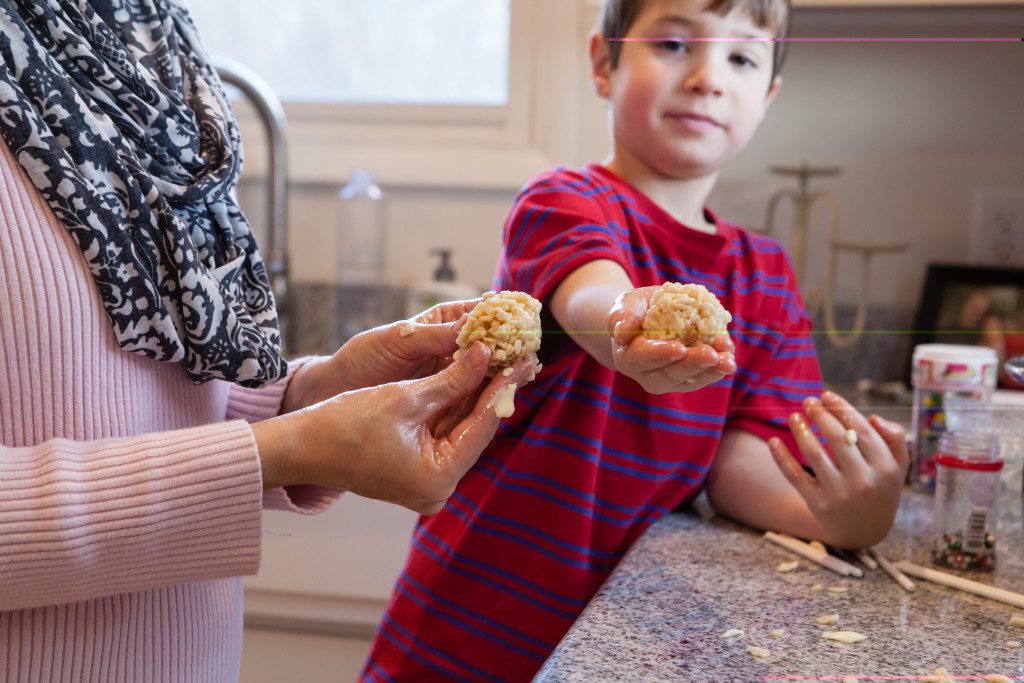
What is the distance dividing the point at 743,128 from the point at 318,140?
1178mm

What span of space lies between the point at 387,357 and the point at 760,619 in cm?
34

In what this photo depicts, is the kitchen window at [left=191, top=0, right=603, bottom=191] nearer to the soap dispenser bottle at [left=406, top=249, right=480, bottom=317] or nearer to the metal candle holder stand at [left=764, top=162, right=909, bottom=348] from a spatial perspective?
the soap dispenser bottle at [left=406, top=249, right=480, bottom=317]

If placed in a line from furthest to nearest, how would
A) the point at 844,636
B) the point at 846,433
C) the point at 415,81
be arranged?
the point at 415,81, the point at 846,433, the point at 844,636

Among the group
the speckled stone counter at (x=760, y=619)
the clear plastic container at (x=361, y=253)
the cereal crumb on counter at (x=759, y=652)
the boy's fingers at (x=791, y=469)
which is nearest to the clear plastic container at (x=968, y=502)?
the speckled stone counter at (x=760, y=619)

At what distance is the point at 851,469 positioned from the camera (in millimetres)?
759

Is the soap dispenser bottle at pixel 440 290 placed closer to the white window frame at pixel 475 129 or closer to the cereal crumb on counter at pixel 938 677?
the white window frame at pixel 475 129

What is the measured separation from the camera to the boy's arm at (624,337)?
506 millimetres

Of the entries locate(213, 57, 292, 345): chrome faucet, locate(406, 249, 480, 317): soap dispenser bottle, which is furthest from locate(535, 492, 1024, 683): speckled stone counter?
locate(213, 57, 292, 345): chrome faucet

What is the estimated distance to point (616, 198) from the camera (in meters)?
0.71

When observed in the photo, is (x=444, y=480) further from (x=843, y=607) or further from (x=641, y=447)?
(x=843, y=607)

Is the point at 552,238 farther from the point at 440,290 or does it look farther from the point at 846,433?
the point at 440,290

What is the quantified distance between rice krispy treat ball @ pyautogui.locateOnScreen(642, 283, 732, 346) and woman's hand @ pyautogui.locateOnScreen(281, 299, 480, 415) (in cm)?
13

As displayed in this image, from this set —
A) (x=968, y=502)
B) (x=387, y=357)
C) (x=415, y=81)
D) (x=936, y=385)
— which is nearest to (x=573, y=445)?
(x=387, y=357)

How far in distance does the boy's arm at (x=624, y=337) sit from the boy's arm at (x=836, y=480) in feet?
0.83
